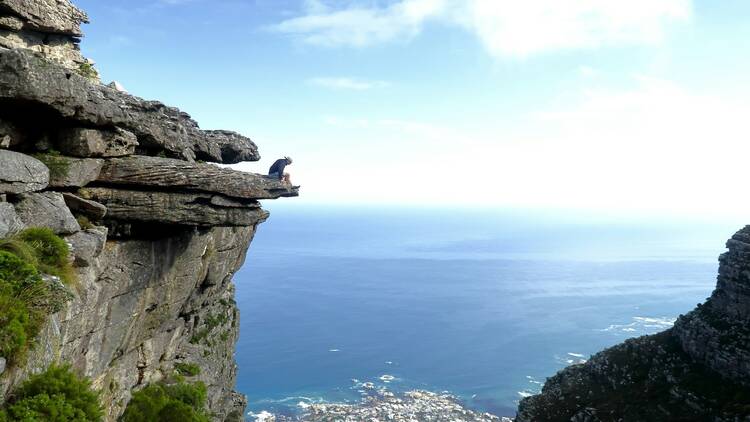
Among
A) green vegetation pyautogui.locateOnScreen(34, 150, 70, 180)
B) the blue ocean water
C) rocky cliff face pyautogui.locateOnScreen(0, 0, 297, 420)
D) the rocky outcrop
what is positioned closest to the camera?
rocky cliff face pyautogui.locateOnScreen(0, 0, 297, 420)

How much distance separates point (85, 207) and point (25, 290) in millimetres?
7200

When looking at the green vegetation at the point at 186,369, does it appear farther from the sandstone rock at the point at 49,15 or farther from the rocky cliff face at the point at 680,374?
the rocky cliff face at the point at 680,374

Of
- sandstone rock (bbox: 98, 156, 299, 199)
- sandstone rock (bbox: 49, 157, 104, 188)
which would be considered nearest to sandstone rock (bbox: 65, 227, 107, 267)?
sandstone rock (bbox: 49, 157, 104, 188)

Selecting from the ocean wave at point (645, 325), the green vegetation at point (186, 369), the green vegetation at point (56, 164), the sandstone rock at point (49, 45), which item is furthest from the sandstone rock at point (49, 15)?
the ocean wave at point (645, 325)

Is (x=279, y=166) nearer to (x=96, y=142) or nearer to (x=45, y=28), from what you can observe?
(x=96, y=142)

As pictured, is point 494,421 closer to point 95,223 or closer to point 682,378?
point 682,378

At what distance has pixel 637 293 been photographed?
187000mm

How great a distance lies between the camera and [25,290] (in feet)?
45.0

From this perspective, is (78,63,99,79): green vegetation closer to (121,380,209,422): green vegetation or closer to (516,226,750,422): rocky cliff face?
(121,380,209,422): green vegetation

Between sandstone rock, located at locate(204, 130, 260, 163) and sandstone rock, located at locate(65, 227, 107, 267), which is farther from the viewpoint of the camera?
sandstone rock, located at locate(204, 130, 260, 163)

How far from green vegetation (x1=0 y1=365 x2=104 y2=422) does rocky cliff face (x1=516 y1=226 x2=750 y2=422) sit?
3695 cm

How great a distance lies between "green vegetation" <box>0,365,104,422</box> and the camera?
12156 millimetres

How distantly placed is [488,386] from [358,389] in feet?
99.8

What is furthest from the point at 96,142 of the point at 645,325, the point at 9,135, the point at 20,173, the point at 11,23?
the point at 645,325
